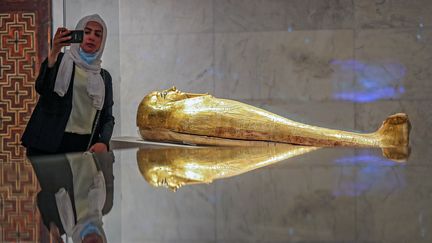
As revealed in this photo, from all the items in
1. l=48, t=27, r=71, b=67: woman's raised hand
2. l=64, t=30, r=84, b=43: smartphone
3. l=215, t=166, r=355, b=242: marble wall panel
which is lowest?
l=215, t=166, r=355, b=242: marble wall panel

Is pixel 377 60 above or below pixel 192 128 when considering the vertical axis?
above

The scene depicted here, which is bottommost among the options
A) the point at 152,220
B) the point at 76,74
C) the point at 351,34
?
the point at 152,220

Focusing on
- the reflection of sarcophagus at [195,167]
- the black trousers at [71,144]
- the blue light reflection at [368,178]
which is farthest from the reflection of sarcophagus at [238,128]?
the blue light reflection at [368,178]

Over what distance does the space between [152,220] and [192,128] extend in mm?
1958

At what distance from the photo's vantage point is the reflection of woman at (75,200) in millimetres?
817

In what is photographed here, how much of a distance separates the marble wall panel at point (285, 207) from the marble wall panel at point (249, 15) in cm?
365

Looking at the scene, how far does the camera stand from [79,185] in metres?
1.25

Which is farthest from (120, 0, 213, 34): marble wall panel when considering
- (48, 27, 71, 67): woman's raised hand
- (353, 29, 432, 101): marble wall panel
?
(48, 27, 71, 67): woman's raised hand

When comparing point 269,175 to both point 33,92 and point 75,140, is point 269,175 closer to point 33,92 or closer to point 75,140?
point 75,140

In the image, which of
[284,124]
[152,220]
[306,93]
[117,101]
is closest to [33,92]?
[117,101]

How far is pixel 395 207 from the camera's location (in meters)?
0.99

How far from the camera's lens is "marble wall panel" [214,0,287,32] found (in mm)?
5055

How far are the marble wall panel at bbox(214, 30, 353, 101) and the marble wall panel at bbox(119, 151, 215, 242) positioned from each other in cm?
374

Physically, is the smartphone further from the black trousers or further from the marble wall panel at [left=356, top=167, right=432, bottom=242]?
the marble wall panel at [left=356, top=167, right=432, bottom=242]
